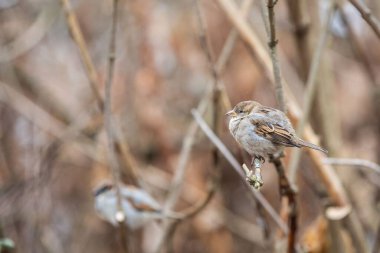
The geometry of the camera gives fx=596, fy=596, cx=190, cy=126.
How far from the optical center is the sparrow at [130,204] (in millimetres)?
2514

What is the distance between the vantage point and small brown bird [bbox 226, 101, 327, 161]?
3.65 feet

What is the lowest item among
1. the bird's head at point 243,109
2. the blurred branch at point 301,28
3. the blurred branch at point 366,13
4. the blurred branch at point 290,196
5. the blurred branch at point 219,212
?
the blurred branch at point 219,212

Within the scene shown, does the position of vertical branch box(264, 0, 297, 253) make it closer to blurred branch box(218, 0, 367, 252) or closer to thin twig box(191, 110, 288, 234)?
thin twig box(191, 110, 288, 234)

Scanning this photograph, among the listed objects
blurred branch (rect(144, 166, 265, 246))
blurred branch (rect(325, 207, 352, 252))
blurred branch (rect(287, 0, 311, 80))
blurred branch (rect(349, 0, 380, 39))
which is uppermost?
blurred branch (rect(349, 0, 380, 39))

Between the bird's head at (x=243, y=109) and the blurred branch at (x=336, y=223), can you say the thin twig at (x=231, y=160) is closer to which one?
the blurred branch at (x=336, y=223)

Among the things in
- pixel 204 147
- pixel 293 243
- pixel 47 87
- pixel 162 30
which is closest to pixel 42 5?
pixel 47 87

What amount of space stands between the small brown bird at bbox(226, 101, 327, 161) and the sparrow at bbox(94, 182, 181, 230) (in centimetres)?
135

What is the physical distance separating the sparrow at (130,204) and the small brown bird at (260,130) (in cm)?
135

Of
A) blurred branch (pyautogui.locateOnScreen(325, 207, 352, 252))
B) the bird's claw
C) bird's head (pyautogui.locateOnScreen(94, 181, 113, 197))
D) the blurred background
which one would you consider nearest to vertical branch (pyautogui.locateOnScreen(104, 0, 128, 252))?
bird's head (pyautogui.locateOnScreen(94, 181, 113, 197))

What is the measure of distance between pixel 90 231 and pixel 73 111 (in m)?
0.77

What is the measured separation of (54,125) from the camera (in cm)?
352

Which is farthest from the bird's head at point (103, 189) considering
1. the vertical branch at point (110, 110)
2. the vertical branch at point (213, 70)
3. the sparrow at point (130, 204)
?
the vertical branch at point (213, 70)

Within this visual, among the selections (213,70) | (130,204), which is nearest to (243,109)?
(213,70)

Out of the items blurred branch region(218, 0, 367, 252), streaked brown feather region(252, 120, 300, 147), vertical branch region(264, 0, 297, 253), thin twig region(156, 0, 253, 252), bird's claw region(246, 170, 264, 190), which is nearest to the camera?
bird's claw region(246, 170, 264, 190)
